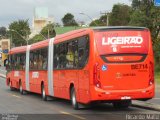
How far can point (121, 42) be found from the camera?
18500 mm

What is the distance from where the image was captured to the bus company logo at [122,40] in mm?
18453

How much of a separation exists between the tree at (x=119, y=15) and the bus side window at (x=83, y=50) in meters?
100

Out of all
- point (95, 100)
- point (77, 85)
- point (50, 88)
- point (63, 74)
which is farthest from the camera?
point (50, 88)

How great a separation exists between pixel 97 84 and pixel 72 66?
263 cm

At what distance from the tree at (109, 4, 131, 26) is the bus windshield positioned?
10103 cm

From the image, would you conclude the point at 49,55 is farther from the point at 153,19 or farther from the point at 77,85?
the point at 153,19

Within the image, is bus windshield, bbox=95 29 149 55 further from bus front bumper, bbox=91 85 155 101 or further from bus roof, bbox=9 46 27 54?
bus roof, bbox=9 46 27 54

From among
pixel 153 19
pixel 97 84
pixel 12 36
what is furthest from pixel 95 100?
pixel 12 36

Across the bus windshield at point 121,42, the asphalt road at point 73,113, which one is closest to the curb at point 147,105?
the asphalt road at point 73,113

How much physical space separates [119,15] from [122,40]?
10406 cm

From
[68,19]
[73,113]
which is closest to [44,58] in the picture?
[73,113]

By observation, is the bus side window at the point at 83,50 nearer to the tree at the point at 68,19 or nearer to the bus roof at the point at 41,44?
the bus roof at the point at 41,44

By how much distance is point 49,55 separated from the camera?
80.2 feet

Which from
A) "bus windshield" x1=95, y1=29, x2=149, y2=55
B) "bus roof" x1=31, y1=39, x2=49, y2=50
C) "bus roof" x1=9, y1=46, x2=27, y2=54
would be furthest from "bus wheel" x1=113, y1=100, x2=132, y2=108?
"bus roof" x1=9, y1=46, x2=27, y2=54
